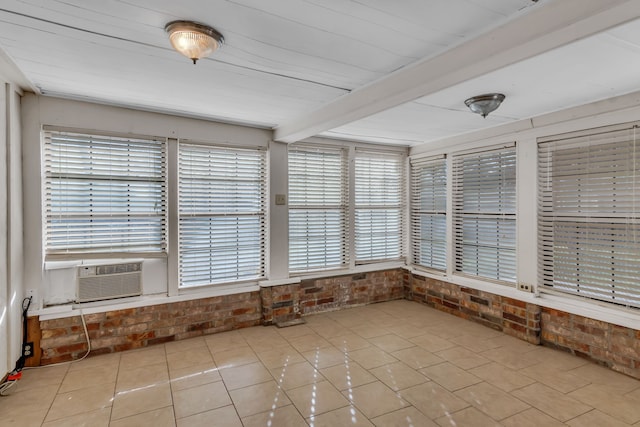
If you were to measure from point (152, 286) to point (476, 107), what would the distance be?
3.55 metres

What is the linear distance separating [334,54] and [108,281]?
2.99 metres

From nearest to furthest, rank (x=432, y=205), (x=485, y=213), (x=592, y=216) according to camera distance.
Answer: (x=592, y=216) → (x=485, y=213) → (x=432, y=205)

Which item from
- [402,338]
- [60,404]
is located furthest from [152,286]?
[402,338]

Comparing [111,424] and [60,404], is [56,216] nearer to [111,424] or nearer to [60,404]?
[60,404]

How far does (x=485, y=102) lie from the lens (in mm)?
2793

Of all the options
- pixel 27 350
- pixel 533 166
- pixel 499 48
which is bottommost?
pixel 27 350

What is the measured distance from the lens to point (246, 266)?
4137 millimetres

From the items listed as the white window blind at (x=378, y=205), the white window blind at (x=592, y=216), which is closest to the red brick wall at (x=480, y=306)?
the white window blind at (x=592, y=216)

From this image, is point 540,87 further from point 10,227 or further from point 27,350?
point 27,350

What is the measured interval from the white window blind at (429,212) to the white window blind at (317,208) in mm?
1176

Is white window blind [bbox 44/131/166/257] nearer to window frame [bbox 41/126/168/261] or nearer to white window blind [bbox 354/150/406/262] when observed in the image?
window frame [bbox 41/126/168/261]

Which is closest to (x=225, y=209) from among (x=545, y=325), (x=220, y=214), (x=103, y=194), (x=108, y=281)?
(x=220, y=214)

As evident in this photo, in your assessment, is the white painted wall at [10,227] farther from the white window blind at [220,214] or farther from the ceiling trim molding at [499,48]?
the ceiling trim molding at [499,48]

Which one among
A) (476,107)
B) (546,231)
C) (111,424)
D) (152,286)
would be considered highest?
(476,107)
